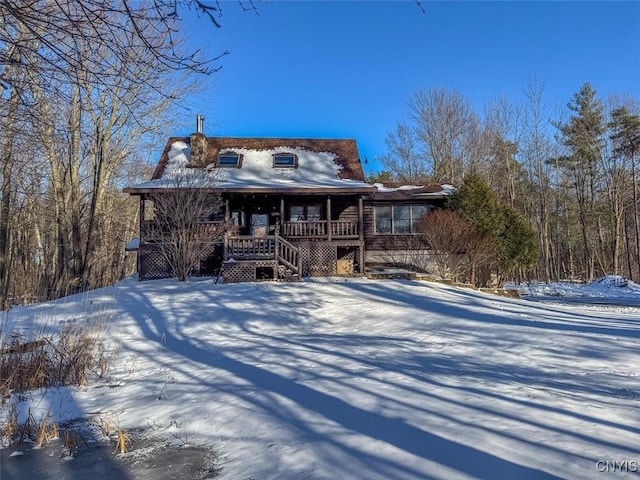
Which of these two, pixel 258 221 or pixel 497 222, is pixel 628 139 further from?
pixel 258 221

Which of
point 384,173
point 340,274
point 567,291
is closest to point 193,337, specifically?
point 340,274

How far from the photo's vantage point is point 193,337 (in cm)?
877

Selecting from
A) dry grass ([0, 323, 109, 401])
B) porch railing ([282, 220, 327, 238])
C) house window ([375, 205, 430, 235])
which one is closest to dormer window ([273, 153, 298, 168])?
porch railing ([282, 220, 327, 238])

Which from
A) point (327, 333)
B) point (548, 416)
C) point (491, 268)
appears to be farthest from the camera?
point (491, 268)

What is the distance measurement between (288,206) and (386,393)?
1668 centimetres

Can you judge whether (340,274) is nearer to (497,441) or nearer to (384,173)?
(497,441)

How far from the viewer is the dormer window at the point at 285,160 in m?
21.3

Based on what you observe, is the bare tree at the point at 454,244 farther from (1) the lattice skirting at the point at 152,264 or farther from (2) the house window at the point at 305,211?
(1) the lattice skirting at the point at 152,264

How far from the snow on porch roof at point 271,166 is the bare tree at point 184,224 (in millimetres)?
891

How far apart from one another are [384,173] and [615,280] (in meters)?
19.0

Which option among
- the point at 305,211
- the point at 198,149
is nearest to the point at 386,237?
the point at 305,211

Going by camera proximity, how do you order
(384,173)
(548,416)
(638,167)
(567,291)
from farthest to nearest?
(384,173), (638,167), (567,291), (548,416)

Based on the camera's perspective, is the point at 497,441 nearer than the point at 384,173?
Yes

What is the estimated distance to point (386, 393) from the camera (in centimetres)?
447
